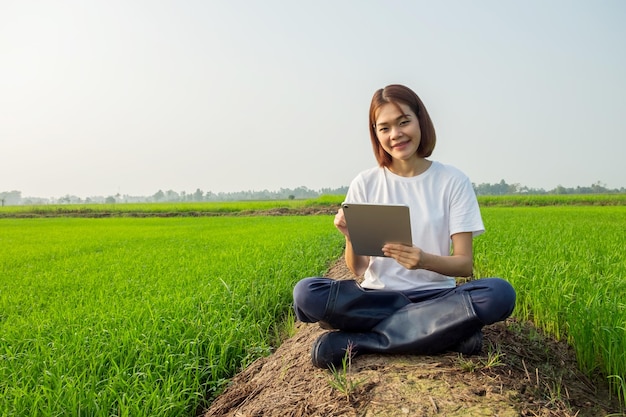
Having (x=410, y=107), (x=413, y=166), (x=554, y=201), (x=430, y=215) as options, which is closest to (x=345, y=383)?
(x=430, y=215)

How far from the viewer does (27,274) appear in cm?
586

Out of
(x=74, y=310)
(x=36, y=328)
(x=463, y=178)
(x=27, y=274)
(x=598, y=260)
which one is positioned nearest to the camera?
(x=463, y=178)

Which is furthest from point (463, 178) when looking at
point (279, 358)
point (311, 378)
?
point (279, 358)

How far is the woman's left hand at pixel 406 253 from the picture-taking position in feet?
6.42

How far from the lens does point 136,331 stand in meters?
2.80

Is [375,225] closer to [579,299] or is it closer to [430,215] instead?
[430,215]

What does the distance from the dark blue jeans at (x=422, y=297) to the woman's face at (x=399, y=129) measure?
2.13 ft

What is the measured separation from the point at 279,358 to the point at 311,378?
0.62m

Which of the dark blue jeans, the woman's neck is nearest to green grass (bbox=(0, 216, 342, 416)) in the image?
the dark blue jeans

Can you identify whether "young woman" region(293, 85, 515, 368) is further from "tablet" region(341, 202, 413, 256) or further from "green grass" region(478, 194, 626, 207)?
"green grass" region(478, 194, 626, 207)

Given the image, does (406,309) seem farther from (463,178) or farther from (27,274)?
(27,274)

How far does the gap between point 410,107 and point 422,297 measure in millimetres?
887

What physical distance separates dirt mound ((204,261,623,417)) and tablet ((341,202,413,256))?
1.67 ft

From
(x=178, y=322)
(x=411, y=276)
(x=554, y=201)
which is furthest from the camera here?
(x=554, y=201)
